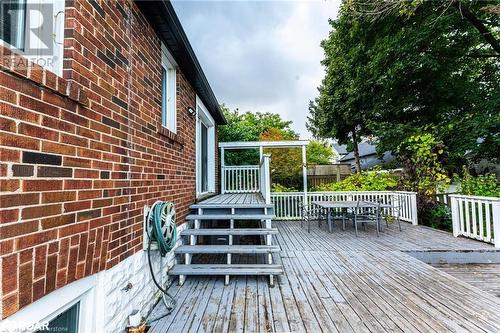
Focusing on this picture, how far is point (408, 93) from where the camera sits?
31.9 feet

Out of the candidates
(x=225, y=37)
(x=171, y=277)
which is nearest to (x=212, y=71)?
(x=225, y=37)

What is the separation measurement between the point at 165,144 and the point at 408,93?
33.7ft

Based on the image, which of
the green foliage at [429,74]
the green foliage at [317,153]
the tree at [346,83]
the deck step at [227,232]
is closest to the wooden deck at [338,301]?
the deck step at [227,232]

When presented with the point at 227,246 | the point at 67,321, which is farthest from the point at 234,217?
the point at 67,321

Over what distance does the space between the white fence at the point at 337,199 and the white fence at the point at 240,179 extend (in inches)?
35.5

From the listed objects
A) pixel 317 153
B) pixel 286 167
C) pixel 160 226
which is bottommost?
pixel 160 226

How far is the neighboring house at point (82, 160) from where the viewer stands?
1.12 meters

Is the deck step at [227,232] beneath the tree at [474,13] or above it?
beneath

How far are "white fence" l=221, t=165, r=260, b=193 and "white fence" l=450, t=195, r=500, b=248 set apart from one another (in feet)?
17.5

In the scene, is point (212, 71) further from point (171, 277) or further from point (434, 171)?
point (171, 277)

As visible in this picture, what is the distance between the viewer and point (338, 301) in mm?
2717

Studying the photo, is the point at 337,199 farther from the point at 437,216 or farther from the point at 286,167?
the point at 286,167

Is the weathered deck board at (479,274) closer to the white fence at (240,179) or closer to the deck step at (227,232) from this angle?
the deck step at (227,232)

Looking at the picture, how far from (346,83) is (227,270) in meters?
11.5
